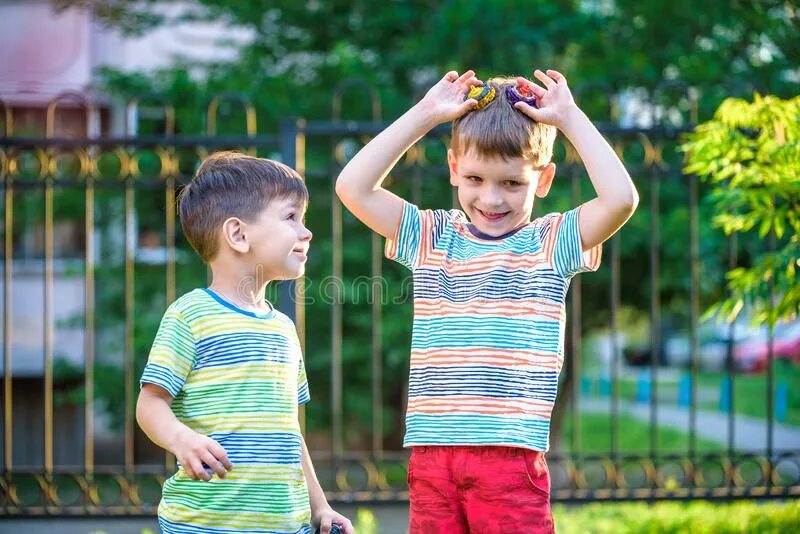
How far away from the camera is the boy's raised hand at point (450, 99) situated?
7.22 feet

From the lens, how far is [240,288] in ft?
7.25

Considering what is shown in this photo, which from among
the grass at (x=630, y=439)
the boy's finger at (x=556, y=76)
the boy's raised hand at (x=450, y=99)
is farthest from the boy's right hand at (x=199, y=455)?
the grass at (x=630, y=439)

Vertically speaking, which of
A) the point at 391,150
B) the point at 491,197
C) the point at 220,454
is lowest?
the point at 220,454

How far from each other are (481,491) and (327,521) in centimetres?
36

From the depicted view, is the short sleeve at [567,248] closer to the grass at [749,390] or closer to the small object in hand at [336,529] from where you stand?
the small object in hand at [336,529]

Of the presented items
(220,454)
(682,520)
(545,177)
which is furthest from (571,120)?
(682,520)

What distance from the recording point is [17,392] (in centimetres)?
1026

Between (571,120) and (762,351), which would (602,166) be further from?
(762,351)

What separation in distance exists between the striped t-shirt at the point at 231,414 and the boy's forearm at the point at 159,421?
41 millimetres

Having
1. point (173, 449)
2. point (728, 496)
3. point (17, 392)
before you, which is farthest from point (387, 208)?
point (17, 392)

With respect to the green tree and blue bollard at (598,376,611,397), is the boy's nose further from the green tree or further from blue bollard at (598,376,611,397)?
blue bollard at (598,376,611,397)

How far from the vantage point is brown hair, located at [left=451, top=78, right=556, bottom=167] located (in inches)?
84.4

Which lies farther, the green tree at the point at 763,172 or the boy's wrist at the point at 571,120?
the green tree at the point at 763,172

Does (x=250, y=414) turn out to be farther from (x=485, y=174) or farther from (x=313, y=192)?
(x=313, y=192)
